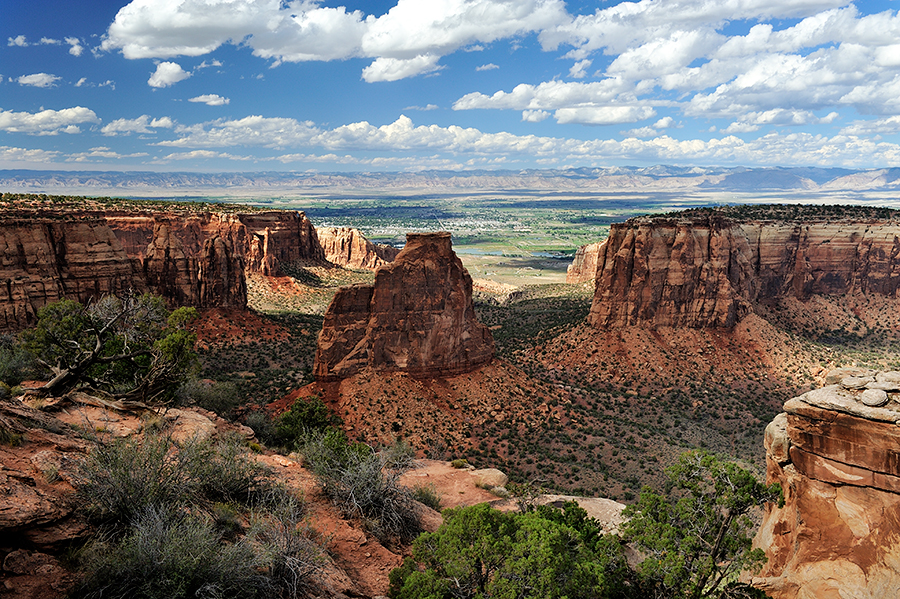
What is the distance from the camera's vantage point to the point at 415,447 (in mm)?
37125

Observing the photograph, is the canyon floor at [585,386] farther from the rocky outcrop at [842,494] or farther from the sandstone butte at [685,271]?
the rocky outcrop at [842,494]

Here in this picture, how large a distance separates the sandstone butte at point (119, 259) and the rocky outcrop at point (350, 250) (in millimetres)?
45939

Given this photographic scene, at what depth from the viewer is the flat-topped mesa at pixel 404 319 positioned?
4106 centimetres

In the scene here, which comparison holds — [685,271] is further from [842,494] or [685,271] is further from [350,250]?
[350,250]

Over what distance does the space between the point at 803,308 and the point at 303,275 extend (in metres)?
81.8

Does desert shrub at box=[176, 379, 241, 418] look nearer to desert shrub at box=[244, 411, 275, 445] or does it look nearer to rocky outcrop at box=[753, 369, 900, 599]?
desert shrub at box=[244, 411, 275, 445]

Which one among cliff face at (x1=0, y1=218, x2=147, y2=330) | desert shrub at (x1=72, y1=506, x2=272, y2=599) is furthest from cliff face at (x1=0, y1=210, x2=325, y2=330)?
desert shrub at (x1=72, y1=506, x2=272, y2=599)

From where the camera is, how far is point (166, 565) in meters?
11.2

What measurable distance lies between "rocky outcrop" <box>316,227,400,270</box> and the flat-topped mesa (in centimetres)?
9892

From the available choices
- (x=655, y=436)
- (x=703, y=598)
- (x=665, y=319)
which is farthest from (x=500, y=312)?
(x=703, y=598)

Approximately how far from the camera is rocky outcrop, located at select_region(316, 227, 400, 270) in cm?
14238

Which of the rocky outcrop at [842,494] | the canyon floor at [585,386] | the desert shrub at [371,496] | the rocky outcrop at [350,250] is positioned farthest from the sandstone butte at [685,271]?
the rocky outcrop at [350,250]

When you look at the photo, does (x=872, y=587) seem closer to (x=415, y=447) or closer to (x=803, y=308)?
(x=415, y=447)

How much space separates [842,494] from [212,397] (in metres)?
34.7
